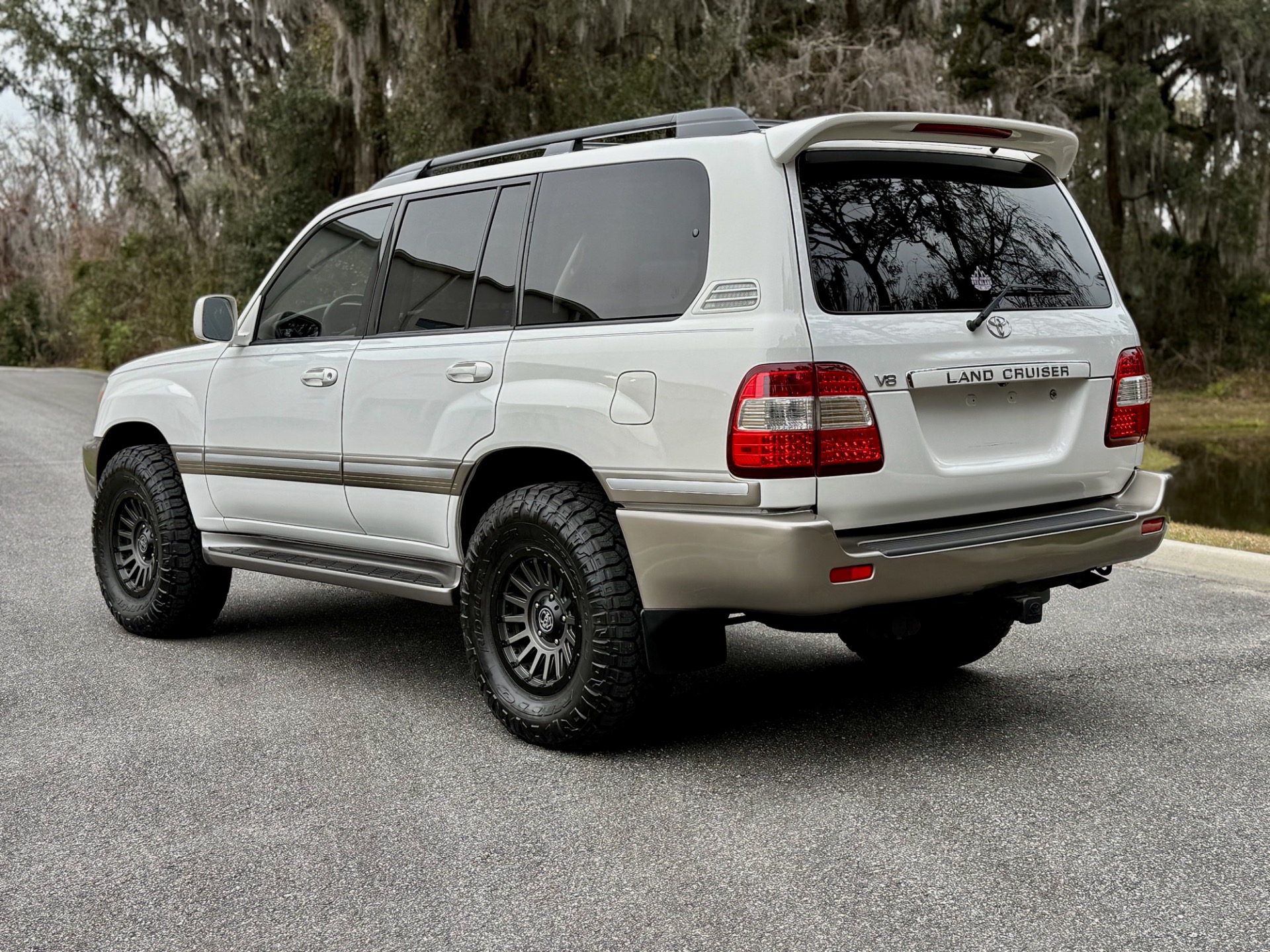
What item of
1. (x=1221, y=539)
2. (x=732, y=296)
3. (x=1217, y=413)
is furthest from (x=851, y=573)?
(x=1217, y=413)

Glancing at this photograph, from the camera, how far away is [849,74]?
20.3 meters

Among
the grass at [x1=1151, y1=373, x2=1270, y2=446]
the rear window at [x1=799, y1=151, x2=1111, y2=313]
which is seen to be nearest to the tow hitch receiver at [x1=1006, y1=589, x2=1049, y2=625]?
the rear window at [x1=799, y1=151, x2=1111, y2=313]

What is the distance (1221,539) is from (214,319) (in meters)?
6.11

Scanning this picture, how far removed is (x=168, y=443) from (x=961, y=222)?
3.90 metres

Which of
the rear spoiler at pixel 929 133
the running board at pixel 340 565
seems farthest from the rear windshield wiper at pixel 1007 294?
the running board at pixel 340 565

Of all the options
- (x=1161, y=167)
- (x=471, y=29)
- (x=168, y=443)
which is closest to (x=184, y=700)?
(x=168, y=443)

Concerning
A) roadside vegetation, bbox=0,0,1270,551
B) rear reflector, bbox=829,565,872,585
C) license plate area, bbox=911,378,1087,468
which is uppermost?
roadside vegetation, bbox=0,0,1270,551

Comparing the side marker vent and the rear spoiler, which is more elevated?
the rear spoiler

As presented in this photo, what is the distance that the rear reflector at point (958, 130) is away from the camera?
4391mm

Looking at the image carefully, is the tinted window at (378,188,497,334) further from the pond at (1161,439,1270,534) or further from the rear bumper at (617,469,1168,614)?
the pond at (1161,439,1270,534)

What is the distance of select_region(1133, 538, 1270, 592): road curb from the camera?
290 inches

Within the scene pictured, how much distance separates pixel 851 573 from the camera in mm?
4000

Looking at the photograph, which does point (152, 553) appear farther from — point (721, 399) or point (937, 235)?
point (937, 235)

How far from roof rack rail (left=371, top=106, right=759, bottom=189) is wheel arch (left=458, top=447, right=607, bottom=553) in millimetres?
1121
